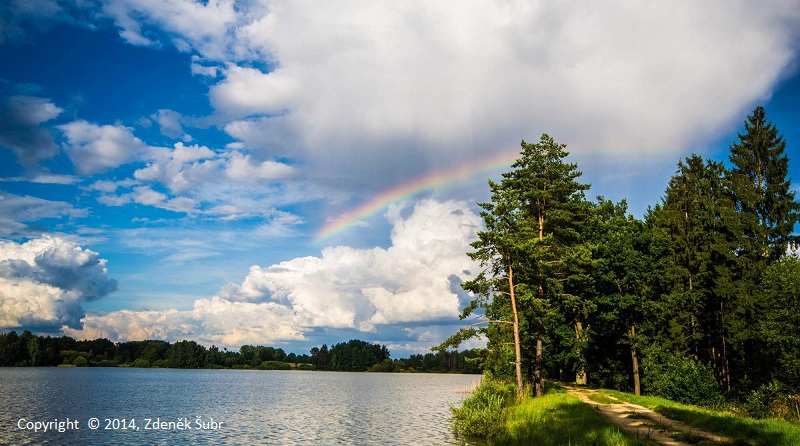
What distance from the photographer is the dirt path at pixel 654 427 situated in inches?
799

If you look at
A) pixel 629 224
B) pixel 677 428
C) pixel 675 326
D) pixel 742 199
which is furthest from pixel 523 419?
pixel 742 199

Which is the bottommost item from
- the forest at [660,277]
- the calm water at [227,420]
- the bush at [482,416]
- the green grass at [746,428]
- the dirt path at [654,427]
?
the calm water at [227,420]

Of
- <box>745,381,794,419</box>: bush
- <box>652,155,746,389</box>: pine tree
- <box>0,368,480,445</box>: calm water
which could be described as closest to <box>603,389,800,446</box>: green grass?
<box>745,381,794,419</box>: bush

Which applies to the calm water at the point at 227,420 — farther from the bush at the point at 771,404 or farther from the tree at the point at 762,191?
the tree at the point at 762,191

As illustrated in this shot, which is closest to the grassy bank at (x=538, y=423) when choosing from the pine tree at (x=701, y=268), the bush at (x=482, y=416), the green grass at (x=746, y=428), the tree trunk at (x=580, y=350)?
the bush at (x=482, y=416)

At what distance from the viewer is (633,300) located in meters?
45.8

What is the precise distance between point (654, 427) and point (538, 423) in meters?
5.76

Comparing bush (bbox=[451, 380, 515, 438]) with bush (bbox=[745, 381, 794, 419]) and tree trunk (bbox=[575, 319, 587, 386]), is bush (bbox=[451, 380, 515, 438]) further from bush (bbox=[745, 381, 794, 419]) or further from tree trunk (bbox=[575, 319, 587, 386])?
bush (bbox=[745, 381, 794, 419])

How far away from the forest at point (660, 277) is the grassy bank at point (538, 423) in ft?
12.0

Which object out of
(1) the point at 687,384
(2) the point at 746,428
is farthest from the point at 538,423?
(1) the point at 687,384

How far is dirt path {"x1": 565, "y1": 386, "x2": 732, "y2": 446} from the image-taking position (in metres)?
20.3

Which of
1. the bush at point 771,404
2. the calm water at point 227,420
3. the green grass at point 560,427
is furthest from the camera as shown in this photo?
the calm water at point 227,420

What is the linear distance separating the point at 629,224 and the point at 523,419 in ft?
97.0

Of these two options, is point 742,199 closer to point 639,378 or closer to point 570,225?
point 570,225
